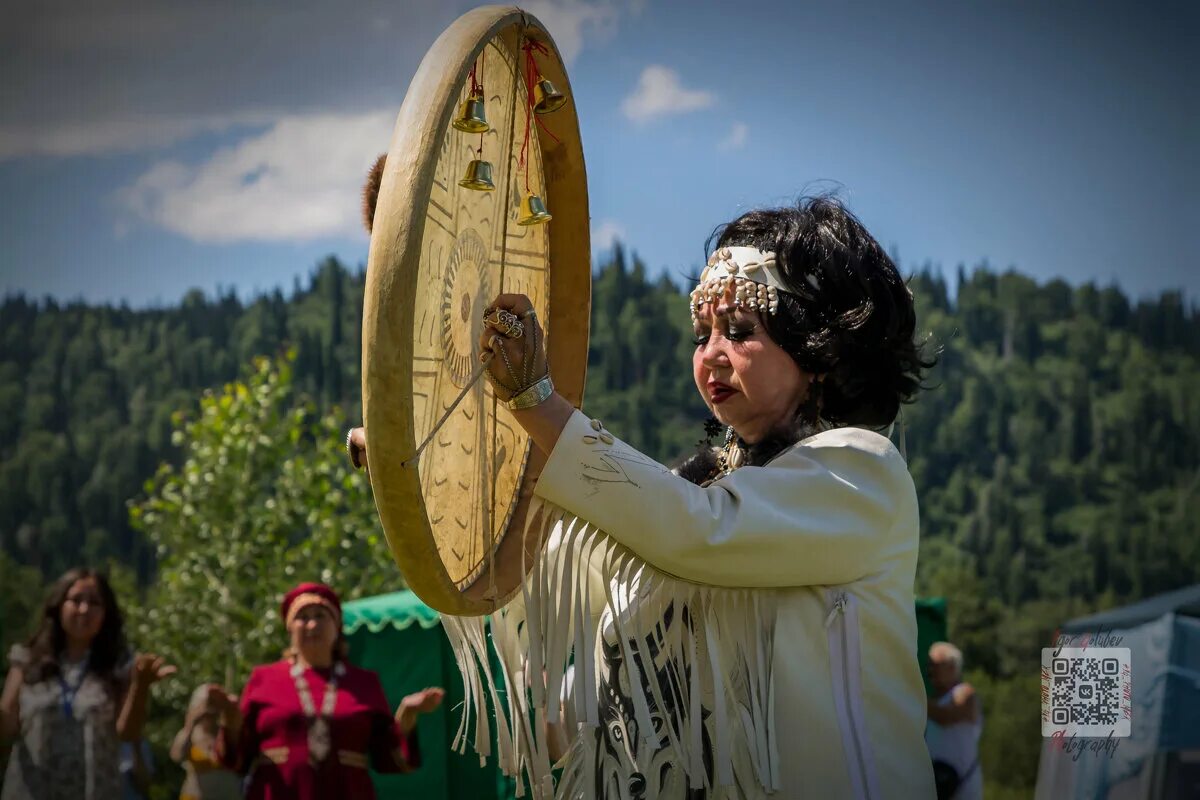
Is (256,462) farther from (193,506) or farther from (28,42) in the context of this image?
(28,42)

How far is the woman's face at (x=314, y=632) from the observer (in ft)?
16.2

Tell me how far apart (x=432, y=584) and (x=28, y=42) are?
742 inches

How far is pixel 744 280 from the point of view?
7.42 ft

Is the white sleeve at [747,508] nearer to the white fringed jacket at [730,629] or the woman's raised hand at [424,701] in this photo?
the white fringed jacket at [730,629]

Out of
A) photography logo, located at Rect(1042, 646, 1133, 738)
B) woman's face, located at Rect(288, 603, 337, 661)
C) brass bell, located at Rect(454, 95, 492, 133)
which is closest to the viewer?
brass bell, located at Rect(454, 95, 492, 133)

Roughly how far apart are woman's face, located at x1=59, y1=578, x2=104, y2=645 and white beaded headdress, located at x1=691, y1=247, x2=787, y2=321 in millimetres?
3515

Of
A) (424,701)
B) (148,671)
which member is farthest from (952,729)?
(148,671)

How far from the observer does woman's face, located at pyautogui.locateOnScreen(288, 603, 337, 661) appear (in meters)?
4.94

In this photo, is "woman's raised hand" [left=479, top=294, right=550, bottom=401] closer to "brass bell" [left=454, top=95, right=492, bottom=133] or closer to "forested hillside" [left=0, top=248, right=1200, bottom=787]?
"brass bell" [left=454, top=95, right=492, bottom=133]

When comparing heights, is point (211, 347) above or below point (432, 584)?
above

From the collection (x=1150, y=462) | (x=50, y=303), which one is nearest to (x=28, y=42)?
(x=50, y=303)

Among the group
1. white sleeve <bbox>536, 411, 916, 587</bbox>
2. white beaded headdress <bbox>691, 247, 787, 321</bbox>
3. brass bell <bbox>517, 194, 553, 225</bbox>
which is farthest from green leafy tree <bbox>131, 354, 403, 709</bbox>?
white sleeve <bbox>536, 411, 916, 587</bbox>

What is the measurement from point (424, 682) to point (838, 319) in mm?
4123

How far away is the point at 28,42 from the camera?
18219mm
